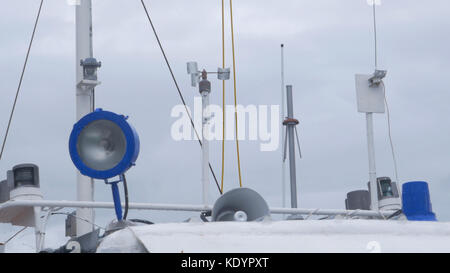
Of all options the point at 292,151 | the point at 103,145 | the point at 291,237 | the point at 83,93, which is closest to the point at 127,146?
the point at 103,145

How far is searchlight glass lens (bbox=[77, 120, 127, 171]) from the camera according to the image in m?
6.09

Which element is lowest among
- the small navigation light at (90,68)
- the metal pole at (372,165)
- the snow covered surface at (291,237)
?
the snow covered surface at (291,237)

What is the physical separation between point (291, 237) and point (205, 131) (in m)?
6.06

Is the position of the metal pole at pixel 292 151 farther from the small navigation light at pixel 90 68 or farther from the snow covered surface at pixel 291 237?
the snow covered surface at pixel 291 237

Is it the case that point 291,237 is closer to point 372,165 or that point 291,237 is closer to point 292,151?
point 372,165

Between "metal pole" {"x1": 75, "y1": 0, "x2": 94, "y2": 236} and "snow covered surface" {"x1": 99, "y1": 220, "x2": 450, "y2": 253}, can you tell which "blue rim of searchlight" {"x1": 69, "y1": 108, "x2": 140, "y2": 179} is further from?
"metal pole" {"x1": 75, "y1": 0, "x2": 94, "y2": 236}

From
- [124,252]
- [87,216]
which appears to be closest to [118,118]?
[124,252]

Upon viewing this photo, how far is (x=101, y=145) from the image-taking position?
607 cm

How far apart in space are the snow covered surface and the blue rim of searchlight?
143 centimetres

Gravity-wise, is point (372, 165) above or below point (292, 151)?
below

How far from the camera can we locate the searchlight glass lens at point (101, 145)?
20.0ft

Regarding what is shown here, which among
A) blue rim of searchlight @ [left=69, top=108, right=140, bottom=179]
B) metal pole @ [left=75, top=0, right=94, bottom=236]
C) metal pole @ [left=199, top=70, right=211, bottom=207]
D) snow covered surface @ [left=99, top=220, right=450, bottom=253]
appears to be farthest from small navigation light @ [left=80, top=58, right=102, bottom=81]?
snow covered surface @ [left=99, top=220, right=450, bottom=253]

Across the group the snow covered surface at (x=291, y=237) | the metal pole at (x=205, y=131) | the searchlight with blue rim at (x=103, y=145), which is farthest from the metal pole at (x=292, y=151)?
the snow covered surface at (x=291, y=237)

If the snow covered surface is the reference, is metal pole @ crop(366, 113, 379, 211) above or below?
above
